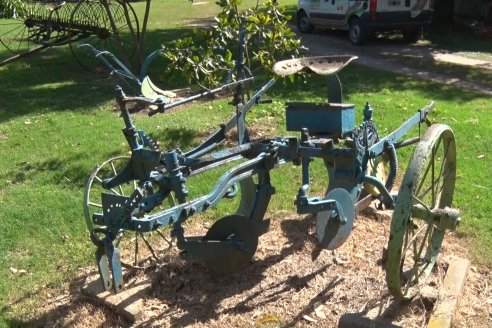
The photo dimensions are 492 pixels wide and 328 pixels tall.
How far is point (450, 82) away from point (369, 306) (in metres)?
7.65

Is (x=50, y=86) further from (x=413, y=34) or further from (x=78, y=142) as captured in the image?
(x=413, y=34)

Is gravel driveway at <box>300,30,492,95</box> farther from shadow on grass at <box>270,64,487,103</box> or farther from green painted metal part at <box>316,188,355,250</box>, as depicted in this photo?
green painted metal part at <box>316,188,355,250</box>

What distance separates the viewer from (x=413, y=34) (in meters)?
14.9

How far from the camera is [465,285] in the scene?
410 centimetres

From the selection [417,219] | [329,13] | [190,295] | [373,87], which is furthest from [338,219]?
[329,13]

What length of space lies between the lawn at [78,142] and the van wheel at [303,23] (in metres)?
5.37

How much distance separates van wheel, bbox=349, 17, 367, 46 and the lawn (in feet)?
9.65

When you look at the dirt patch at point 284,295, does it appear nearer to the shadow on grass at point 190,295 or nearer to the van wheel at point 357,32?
the shadow on grass at point 190,295

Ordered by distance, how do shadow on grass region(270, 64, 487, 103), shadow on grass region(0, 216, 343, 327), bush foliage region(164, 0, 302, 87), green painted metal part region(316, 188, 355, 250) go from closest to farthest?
green painted metal part region(316, 188, 355, 250) → shadow on grass region(0, 216, 343, 327) → bush foliage region(164, 0, 302, 87) → shadow on grass region(270, 64, 487, 103)

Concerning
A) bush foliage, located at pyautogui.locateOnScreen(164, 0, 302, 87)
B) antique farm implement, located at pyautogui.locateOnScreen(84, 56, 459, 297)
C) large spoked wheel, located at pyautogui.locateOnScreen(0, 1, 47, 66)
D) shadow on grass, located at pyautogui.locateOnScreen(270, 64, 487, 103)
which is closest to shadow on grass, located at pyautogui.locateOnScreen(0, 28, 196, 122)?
large spoked wheel, located at pyautogui.locateOnScreen(0, 1, 47, 66)

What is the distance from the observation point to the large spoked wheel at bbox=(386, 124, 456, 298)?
3.09 m

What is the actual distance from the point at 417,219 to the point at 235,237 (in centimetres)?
113

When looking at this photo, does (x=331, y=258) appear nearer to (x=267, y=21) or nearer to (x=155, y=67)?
(x=267, y=21)

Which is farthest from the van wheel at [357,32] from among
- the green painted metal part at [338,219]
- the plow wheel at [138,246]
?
the green painted metal part at [338,219]
